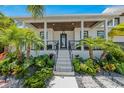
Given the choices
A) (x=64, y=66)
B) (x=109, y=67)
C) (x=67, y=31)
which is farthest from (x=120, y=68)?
(x=67, y=31)

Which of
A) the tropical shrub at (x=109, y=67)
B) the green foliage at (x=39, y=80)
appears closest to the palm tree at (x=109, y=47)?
the tropical shrub at (x=109, y=67)

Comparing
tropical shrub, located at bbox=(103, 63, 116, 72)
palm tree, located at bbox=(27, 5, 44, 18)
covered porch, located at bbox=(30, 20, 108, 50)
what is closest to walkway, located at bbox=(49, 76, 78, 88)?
tropical shrub, located at bbox=(103, 63, 116, 72)

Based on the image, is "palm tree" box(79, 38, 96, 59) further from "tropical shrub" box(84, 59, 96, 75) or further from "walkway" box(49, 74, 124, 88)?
"walkway" box(49, 74, 124, 88)

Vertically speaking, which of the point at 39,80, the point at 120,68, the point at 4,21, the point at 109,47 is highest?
the point at 4,21

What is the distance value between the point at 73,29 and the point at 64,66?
6426 mm

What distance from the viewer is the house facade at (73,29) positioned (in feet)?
42.7

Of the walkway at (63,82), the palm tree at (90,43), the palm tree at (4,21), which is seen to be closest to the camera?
the walkway at (63,82)

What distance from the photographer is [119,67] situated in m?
11.1

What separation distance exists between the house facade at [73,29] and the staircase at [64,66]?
0.83 meters

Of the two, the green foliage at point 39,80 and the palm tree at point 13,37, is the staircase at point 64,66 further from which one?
the palm tree at point 13,37

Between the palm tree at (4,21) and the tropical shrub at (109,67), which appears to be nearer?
the tropical shrub at (109,67)

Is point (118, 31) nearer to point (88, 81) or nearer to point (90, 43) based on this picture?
point (90, 43)

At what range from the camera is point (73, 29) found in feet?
56.8

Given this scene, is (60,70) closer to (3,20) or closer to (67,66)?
(67,66)
